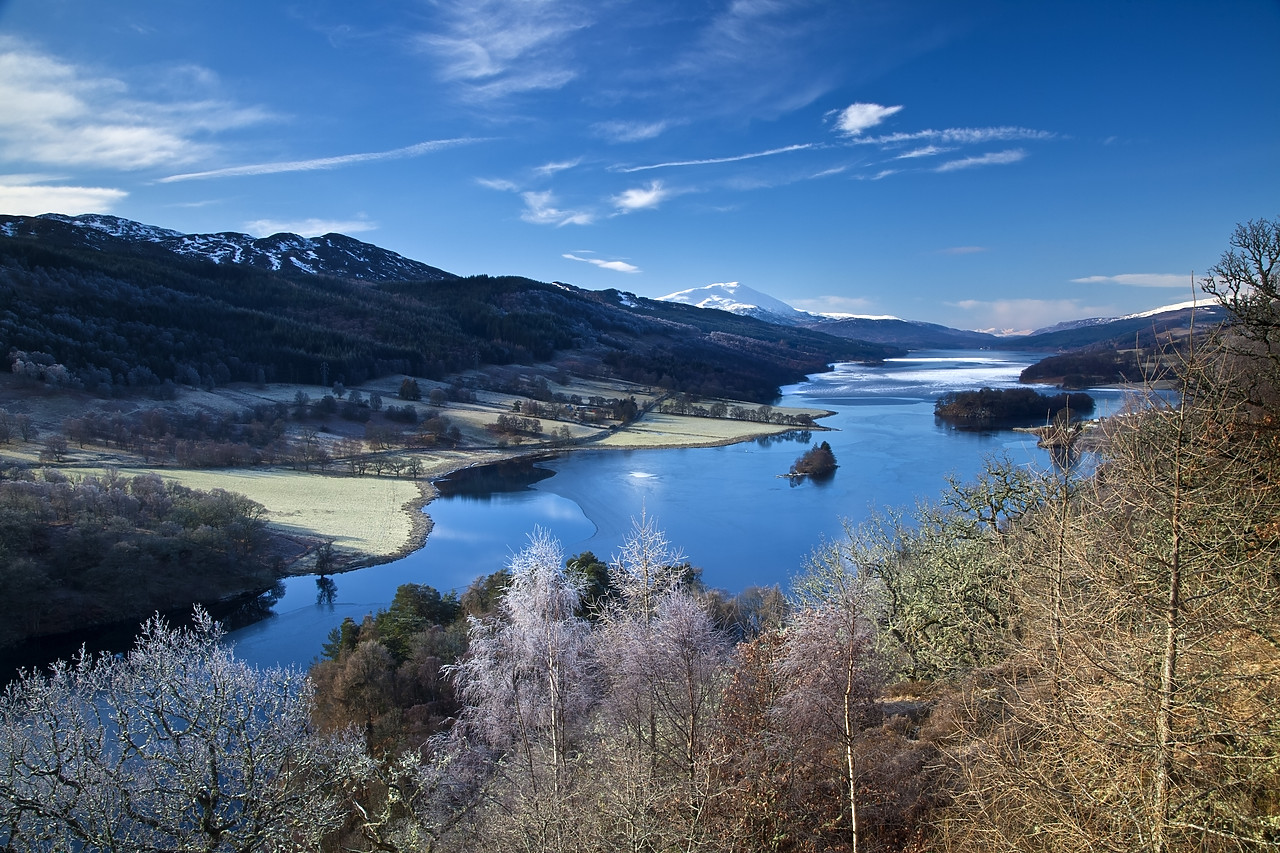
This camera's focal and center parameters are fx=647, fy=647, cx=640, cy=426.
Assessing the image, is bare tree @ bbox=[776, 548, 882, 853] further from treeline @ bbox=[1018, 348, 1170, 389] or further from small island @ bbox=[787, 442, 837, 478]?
treeline @ bbox=[1018, 348, 1170, 389]

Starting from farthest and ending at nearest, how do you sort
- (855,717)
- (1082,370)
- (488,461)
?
(1082,370) → (488,461) → (855,717)

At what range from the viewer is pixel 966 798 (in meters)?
6.00

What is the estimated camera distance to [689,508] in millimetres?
32656

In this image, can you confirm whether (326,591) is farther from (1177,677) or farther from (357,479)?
(1177,677)

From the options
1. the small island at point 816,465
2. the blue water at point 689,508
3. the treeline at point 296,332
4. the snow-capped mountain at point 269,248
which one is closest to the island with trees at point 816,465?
the small island at point 816,465

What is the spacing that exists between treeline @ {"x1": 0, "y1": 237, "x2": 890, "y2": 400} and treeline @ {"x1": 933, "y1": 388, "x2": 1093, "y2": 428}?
1011 inches

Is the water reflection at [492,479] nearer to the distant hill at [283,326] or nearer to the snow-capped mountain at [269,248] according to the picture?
the distant hill at [283,326]

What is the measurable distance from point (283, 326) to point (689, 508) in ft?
193

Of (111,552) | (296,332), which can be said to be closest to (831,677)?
(111,552)

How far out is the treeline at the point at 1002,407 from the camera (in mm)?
52781

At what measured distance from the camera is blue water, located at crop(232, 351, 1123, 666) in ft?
75.7

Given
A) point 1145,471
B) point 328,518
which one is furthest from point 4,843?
point 328,518

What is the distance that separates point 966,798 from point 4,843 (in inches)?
379

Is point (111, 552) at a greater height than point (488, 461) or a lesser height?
lesser
